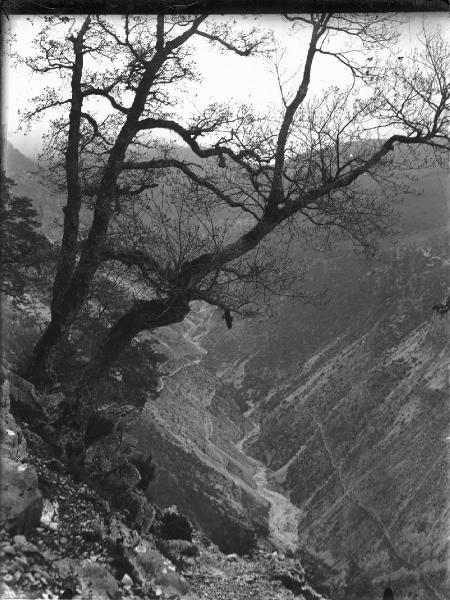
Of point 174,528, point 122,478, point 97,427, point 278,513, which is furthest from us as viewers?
point 278,513

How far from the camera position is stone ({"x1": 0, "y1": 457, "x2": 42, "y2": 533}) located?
4.27 metres

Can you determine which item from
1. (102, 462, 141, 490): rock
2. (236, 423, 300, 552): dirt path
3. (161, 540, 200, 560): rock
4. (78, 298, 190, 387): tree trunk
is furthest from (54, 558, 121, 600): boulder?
(236, 423, 300, 552): dirt path

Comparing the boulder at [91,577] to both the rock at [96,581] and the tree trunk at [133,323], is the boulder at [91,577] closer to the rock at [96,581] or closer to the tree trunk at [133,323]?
the rock at [96,581]

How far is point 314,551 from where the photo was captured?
32.8 metres

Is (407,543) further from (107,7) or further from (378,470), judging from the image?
(107,7)

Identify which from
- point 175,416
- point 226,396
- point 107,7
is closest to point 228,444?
point 175,416

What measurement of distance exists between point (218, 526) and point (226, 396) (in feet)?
90.9

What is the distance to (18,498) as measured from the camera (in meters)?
4.41

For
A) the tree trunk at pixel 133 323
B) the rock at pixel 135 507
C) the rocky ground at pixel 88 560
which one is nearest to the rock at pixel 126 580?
the rocky ground at pixel 88 560

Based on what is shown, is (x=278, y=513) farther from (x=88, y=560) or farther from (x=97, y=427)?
(x=88, y=560)

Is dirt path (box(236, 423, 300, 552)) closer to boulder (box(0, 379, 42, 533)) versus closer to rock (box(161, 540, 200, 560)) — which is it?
rock (box(161, 540, 200, 560))

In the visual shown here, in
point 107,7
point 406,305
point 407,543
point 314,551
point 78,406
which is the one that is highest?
point 406,305

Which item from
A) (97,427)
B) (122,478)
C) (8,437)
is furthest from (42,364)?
(8,437)

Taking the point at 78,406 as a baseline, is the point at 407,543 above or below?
below
